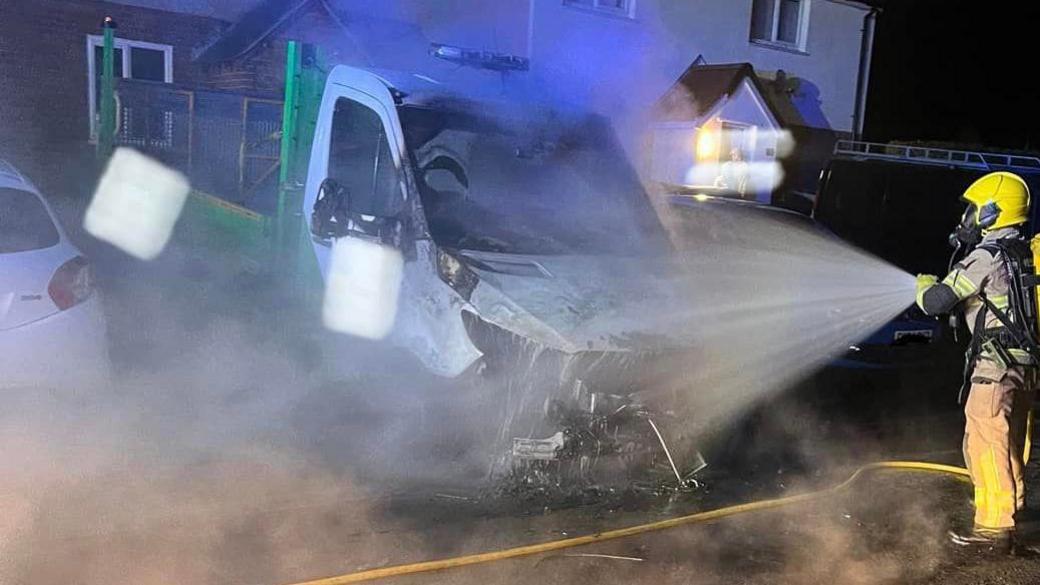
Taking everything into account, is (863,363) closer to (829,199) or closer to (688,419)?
(688,419)

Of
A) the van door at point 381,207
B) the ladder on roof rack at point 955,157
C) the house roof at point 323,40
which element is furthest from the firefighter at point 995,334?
the ladder on roof rack at point 955,157

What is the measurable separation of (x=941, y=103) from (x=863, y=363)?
24.4 m

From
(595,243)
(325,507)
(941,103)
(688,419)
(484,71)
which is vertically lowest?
(325,507)

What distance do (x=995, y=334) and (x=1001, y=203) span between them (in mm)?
620

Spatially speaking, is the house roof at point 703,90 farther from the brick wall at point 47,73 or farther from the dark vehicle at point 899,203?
the brick wall at point 47,73

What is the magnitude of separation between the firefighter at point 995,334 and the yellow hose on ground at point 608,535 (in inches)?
38.7

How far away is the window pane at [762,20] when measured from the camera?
19.0 m

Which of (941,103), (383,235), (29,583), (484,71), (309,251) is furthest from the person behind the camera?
(941,103)

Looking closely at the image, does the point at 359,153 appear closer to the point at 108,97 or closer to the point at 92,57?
the point at 108,97

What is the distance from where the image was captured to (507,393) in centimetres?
428

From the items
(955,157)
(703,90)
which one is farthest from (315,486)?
(703,90)

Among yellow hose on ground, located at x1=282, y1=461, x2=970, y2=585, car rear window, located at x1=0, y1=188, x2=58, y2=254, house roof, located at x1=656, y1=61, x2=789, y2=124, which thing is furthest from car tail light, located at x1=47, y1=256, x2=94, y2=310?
house roof, located at x1=656, y1=61, x2=789, y2=124

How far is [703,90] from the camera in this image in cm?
1631

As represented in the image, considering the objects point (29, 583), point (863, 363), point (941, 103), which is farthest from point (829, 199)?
point (941, 103)
